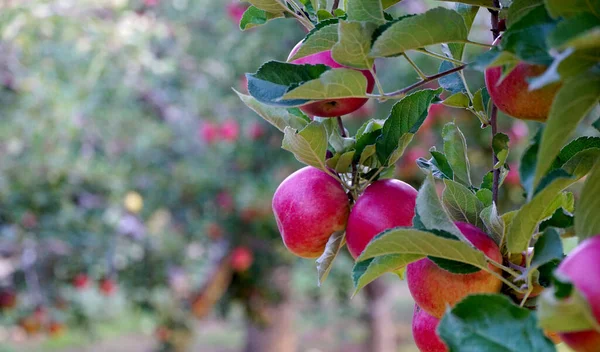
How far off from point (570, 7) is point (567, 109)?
0.06 m

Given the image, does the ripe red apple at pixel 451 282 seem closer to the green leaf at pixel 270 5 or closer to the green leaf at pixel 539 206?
the green leaf at pixel 539 206

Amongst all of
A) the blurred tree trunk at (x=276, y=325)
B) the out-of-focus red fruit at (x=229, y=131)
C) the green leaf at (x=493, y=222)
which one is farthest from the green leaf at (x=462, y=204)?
the blurred tree trunk at (x=276, y=325)

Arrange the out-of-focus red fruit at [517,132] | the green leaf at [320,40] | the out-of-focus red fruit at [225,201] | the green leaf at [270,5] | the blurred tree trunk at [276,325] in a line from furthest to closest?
the blurred tree trunk at [276,325]
the out-of-focus red fruit at [225,201]
the out-of-focus red fruit at [517,132]
the green leaf at [270,5]
the green leaf at [320,40]

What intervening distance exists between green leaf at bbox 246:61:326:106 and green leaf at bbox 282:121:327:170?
0.20ft

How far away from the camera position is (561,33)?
37cm

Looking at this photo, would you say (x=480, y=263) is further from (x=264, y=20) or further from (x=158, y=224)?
(x=158, y=224)

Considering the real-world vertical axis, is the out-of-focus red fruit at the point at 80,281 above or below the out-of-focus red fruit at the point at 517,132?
below

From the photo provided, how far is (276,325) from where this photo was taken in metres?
4.75

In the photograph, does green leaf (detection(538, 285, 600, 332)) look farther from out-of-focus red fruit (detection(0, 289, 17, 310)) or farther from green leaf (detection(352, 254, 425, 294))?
out-of-focus red fruit (detection(0, 289, 17, 310))

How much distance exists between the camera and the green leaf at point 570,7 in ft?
1.29

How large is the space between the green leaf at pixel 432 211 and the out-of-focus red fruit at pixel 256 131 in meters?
3.23

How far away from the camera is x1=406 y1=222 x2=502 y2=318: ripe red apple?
0.54 metres

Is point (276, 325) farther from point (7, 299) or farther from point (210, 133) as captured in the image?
point (7, 299)

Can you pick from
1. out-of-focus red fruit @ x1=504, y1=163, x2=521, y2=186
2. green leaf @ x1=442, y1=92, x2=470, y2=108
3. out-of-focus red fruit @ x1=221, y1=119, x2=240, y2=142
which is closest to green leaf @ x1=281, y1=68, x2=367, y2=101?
green leaf @ x1=442, y1=92, x2=470, y2=108
